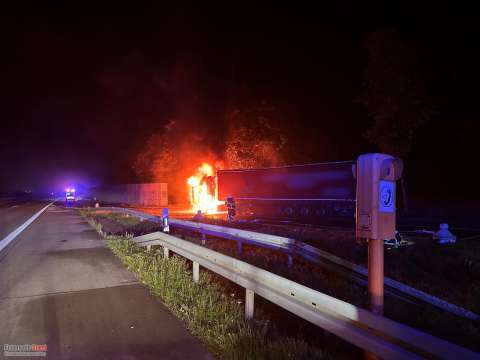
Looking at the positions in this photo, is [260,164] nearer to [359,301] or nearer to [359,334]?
[359,301]

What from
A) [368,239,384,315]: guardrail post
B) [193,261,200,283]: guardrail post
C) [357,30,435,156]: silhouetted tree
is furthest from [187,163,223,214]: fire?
[368,239,384,315]: guardrail post

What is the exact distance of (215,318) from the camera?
202 inches

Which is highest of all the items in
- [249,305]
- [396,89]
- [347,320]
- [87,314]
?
[396,89]

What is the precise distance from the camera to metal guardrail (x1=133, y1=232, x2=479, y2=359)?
2777 mm

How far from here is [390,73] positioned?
20.6 m

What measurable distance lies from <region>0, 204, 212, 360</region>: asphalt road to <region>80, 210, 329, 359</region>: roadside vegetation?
0.19m

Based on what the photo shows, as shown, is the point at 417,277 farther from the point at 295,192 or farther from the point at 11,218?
the point at 11,218

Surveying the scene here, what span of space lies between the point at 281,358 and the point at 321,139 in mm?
27801

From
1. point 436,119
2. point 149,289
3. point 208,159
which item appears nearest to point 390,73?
point 436,119

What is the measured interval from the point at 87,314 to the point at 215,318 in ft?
6.31

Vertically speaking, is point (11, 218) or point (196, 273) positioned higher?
point (196, 273)

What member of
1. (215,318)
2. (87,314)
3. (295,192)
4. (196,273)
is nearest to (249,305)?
(215,318)

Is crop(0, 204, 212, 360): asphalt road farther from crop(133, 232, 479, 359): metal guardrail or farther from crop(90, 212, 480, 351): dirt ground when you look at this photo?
crop(90, 212, 480, 351): dirt ground

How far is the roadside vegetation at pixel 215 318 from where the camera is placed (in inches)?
157
